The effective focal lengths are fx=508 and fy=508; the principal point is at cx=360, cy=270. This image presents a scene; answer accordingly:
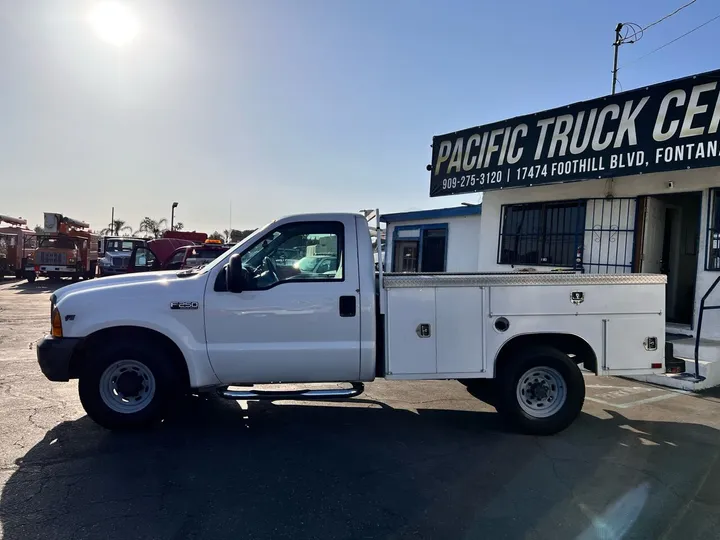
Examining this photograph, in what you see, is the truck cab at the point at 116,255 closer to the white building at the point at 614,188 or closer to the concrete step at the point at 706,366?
the white building at the point at 614,188

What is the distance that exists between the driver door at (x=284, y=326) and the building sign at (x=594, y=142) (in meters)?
5.82

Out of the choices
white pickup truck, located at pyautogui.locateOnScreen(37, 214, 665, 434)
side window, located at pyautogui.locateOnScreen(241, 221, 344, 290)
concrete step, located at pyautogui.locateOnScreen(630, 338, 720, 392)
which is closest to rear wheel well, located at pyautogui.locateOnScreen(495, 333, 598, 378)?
white pickup truck, located at pyautogui.locateOnScreen(37, 214, 665, 434)

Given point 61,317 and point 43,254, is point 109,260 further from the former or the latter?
point 61,317

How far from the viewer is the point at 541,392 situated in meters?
5.09

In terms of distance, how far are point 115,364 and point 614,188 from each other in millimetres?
8668

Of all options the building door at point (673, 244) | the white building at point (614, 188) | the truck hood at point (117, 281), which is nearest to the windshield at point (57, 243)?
the white building at point (614, 188)

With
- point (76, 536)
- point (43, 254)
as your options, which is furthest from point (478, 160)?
point (43, 254)

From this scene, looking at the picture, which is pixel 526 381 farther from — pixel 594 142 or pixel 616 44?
pixel 616 44

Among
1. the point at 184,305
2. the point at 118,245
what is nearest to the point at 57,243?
the point at 118,245

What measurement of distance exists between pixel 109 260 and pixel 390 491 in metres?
25.4

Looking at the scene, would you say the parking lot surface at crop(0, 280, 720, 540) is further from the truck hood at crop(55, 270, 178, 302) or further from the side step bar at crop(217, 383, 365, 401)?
the truck hood at crop(55, 270, 178, 302)

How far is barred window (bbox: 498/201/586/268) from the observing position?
10.0 m

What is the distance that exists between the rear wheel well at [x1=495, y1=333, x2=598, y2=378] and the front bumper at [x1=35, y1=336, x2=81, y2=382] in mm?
4027

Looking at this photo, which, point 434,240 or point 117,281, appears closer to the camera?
point 117,281
